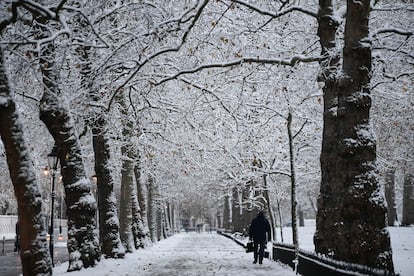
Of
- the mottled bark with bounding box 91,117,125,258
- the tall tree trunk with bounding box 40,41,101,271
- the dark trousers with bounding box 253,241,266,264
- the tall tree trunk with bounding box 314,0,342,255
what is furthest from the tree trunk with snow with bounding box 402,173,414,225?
the tall tree trunk with bounding box 40,41,101,271

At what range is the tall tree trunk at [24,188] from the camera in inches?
380

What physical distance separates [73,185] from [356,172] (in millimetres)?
7803

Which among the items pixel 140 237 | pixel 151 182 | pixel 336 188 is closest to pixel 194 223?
pixel 151 182

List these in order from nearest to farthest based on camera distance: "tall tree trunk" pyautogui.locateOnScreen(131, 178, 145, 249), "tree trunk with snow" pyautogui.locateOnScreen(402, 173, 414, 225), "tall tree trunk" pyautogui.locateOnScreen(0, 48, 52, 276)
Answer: "tall tree trunk" pyautogui.locateOnScreen(0, 48, 52, 276)
"tall tree trunk" pyautogui.locateOnScreen(131, 178, 145, 249)
"tree trunk with snow" pyautogui.locateOnScreen(402, 173, 414, 225)

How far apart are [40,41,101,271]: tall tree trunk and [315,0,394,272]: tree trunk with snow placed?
21.6 feet

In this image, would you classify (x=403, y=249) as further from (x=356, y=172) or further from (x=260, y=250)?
(x=356, y=172)

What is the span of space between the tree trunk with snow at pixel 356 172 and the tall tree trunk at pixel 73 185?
6596 mm

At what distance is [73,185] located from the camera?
13055 millimetres

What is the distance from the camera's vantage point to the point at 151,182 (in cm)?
3534

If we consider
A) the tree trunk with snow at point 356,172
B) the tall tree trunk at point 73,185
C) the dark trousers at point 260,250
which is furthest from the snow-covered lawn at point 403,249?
the tall tree trunk at point 73,185

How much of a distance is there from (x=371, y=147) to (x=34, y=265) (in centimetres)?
728

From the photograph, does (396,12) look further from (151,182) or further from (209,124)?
(151,182)

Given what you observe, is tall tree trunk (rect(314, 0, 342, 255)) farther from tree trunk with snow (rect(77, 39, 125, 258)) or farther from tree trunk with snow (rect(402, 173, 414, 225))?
tree trunk with snow (rect(402, 173, 414, 225))

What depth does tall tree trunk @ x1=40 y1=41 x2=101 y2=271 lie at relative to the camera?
1279 cm
